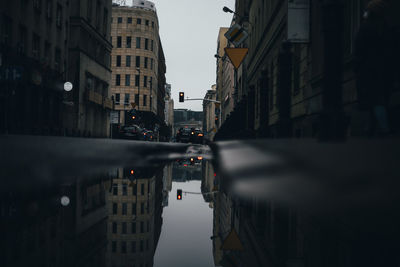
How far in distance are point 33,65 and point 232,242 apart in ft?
89.9

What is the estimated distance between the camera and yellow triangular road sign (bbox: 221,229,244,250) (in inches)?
79.6

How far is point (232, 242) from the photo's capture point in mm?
2148

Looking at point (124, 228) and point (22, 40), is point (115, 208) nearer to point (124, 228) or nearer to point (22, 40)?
point (124, 228)

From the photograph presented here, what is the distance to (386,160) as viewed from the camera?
9.95 feet

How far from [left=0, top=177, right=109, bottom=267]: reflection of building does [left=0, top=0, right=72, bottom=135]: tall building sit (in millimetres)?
20448

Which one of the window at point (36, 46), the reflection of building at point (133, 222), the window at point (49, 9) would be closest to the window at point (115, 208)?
the reflection of building at point (133, 222)

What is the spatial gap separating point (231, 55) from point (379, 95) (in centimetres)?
939

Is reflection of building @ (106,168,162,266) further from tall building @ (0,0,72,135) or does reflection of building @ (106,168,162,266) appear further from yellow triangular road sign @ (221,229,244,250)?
tall building @ (0,0,72,135)

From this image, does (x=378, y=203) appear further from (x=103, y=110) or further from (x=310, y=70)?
(x=103, y=110)

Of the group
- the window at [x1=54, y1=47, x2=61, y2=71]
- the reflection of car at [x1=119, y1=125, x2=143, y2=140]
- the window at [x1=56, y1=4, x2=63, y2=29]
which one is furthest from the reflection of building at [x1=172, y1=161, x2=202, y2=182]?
the window at [x1=56, y1=4, x2=63, y2=29]

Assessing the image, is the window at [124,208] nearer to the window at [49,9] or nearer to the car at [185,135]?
the window at [49,9]

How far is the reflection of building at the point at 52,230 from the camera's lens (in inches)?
61.0

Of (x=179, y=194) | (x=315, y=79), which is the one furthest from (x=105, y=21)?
(x=179, y=194)

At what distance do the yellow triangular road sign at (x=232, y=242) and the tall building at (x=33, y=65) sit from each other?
69.7 ft
